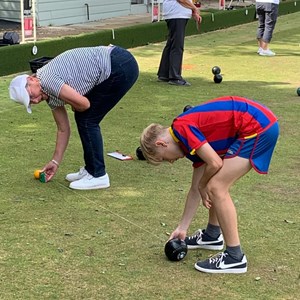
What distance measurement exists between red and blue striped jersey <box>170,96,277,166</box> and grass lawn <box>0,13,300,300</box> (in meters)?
0.83

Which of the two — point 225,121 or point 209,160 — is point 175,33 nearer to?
point 225,121

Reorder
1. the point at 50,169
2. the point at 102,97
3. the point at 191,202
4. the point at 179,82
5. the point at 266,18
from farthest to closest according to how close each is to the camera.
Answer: the point at 266,18, the point at 179,82, the point at 50,169, the point at 102,97, the point at 191,202

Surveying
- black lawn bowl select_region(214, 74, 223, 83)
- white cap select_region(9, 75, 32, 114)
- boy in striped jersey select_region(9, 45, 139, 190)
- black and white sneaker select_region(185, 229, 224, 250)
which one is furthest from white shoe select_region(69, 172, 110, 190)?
black lawn bowl select_region(214, 74, 223, 83)

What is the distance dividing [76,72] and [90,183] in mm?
991

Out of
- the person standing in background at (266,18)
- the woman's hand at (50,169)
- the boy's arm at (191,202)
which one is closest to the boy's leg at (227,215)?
the boy's arm at (191,202)

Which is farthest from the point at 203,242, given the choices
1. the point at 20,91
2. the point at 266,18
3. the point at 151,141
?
the point at 266,18

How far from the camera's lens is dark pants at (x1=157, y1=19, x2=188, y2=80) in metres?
10.2

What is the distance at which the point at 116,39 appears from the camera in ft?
48.2

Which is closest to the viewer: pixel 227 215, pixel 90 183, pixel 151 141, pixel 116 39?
pixel 151 141

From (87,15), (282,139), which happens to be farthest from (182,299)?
(87,15)

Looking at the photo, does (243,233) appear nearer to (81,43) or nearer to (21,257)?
(21,257)

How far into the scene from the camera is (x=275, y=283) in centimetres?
396

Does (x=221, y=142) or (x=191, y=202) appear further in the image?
(x=191, y=202)

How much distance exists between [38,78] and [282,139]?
333 centimetres
